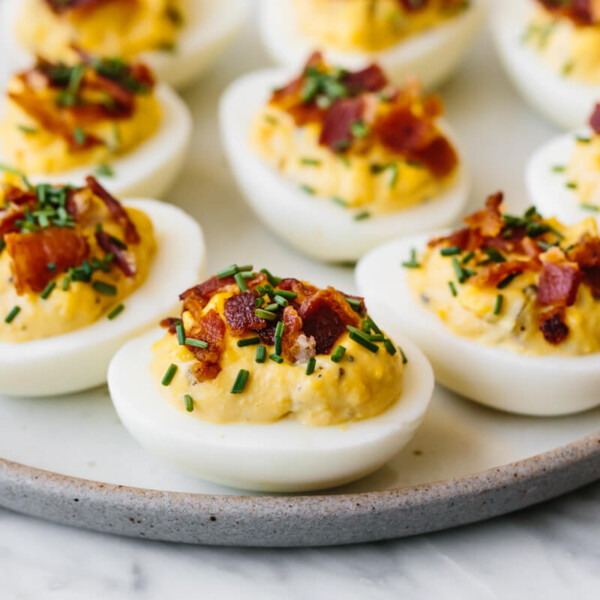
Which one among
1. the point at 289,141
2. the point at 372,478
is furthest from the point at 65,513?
the point at 289,141

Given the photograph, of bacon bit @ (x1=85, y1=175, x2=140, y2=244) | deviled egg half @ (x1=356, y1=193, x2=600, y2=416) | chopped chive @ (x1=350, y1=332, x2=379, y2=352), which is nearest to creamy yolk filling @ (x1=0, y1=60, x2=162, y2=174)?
bacon bit @ (x1=85, y1=175, x2=140, y2=244)

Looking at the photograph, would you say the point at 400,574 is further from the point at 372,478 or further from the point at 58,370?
the point at 58,370

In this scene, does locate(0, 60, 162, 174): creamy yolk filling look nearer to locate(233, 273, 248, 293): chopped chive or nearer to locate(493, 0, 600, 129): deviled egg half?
locate(233, 273, 248, 293): chopped chive

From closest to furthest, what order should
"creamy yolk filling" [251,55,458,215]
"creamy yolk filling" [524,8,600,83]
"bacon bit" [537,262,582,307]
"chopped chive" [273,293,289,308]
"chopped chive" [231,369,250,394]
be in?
"chopped chive" [231,369,250,394], "chopped chive" [273,293,289,308], "bacon bit" [537,262,582,307], "creamy yolk filling" [251,55,458,215], "creamy yolk filling" [524,8,600,83]

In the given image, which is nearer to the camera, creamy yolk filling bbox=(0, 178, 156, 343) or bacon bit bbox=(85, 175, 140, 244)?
creamy yolk filling bbox=(0, 178, 156, 343)

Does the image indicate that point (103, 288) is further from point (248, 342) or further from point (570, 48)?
point (570, 48)

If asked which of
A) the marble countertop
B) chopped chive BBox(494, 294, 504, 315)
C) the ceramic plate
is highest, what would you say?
chopped chive BBox(494, 294, 504, 315)
